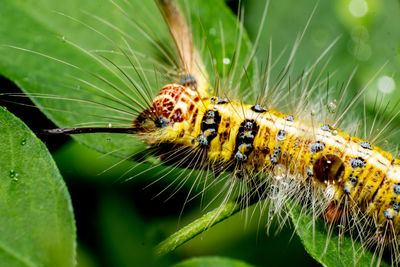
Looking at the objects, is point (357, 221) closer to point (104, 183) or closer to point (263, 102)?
point (263, 102)

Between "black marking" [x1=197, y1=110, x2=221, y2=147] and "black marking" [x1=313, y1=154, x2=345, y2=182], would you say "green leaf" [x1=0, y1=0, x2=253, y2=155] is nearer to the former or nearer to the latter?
"black marking" [x1=197, y1=110, x2=221, y2=147]

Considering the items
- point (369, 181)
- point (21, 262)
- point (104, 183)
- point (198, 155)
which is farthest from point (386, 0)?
point (21, 262)

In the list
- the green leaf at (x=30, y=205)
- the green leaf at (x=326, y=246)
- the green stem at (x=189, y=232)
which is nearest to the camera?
the green leaf at (x=30, y=205)

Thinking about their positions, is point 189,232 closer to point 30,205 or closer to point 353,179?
point 30,205

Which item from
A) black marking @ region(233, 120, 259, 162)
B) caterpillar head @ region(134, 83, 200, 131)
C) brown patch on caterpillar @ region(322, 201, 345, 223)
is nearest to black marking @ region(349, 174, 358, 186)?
brown patch on caterpillar @ region(322, 201, 345, 223)

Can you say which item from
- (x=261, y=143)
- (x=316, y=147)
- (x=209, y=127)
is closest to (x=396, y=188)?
(x=316, y=147)

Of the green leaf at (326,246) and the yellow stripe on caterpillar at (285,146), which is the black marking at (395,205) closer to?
the yellow stripe on caterpillar at (285,146)

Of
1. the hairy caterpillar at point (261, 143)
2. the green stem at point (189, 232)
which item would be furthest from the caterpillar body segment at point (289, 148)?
the green stem at point (189, 232)
